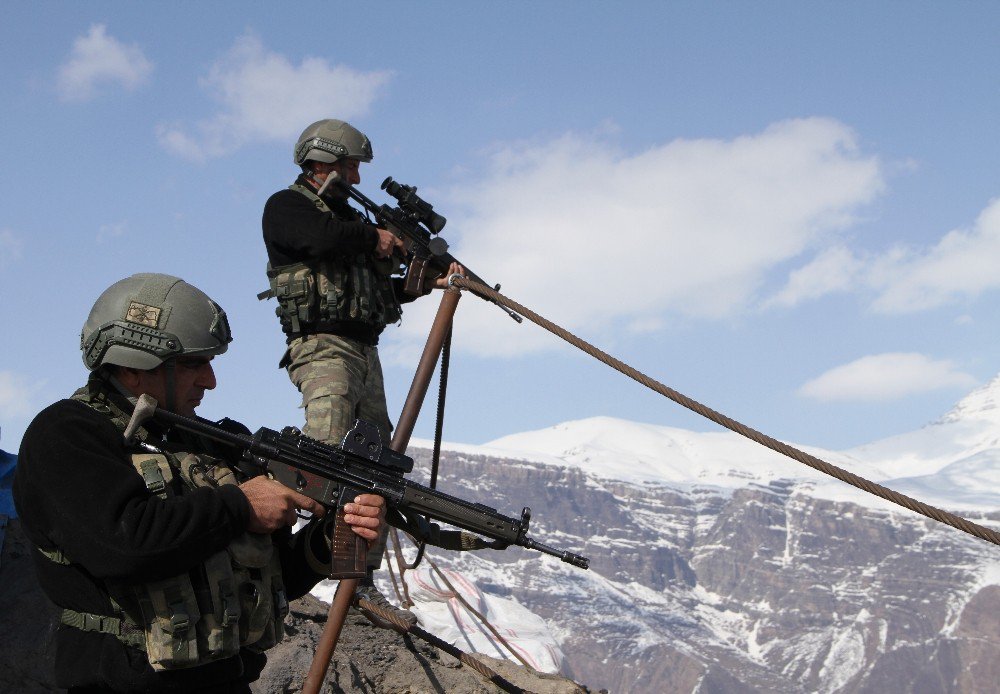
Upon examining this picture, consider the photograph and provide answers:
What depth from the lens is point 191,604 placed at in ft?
11.1

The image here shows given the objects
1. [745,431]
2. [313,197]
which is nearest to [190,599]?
[745,431]

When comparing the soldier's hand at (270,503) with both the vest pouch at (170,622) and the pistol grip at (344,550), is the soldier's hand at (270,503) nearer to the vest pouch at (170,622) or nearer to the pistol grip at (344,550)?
the pistol grip at (344,550)

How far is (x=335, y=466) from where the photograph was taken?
3.92m

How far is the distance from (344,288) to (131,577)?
3.37 m

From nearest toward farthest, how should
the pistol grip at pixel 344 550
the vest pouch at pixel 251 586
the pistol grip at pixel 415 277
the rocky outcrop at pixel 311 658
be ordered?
the vest pouch at pixel 251 586, the pistol grip at pixel 344 550, the rocky outcrop at pixel 311 658, the pistol grip at pixel 415 277

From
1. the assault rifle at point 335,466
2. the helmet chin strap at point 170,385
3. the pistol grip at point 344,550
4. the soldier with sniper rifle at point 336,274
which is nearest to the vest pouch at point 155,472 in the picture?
the assault rifle at point 335,466

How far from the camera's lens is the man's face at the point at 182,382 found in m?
3.63

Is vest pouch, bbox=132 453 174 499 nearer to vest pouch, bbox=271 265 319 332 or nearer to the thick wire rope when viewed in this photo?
the thick wire rope

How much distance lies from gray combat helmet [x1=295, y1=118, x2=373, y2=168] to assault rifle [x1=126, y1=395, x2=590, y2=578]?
2.90m

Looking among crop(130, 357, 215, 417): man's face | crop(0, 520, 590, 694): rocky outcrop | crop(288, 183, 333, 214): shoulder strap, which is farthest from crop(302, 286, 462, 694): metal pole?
crop(130, 357, 215, 417): man's face

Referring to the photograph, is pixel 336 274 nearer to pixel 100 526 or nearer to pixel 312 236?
pixel 312 236

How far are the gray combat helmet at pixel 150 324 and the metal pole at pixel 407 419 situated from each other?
2.14 m

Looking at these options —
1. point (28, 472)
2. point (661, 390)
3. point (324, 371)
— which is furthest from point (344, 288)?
point (28, 472)

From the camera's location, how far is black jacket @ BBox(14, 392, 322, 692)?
322 cm
